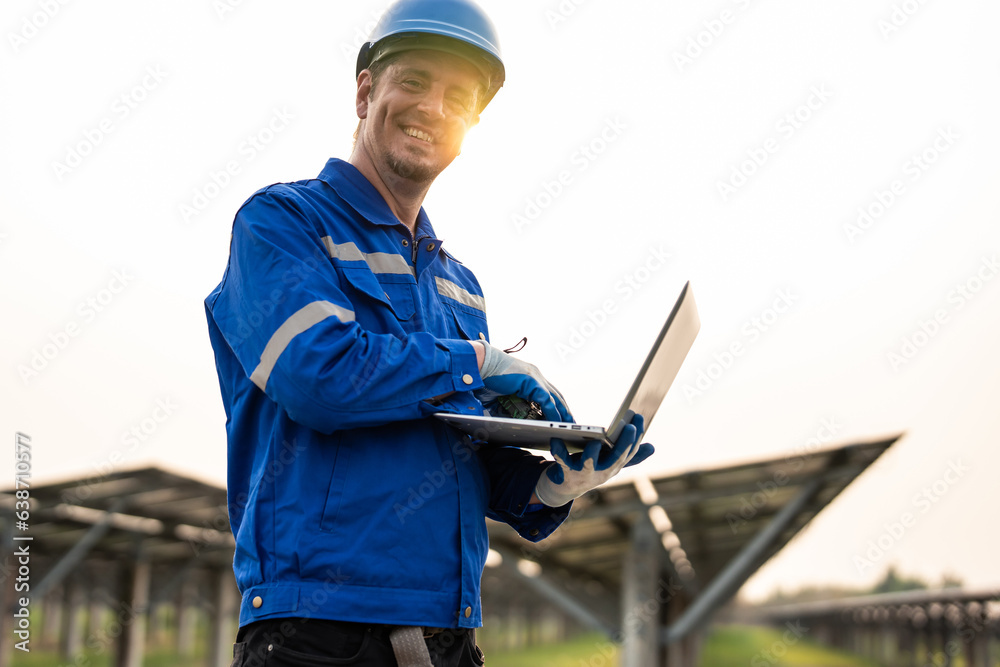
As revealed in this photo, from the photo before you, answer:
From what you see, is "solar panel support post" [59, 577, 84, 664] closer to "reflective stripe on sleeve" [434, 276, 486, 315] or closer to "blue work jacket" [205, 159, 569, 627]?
"reflective stripe on sleeve" [434, 276, 486, 315]

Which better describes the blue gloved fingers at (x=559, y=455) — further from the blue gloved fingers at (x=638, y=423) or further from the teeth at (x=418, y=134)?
the teeth at (x=418, y=134)

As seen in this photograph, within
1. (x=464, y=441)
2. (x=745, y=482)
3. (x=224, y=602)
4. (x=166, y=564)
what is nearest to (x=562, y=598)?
(x=745, y=482)

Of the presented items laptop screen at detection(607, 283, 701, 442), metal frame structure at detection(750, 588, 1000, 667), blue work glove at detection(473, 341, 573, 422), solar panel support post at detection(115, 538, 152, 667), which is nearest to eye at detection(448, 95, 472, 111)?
blue work glove at detection(473, 341, 573, 422)

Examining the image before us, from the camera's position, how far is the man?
4.90 ft

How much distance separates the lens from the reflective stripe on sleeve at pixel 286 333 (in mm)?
1522

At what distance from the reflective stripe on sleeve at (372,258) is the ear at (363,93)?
417mm

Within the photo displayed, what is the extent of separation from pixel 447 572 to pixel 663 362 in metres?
0.57

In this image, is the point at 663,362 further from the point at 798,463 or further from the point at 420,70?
the point at 798,463

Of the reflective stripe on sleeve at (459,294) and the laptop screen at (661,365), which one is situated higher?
the reflective stripe on sleeve at (459,294)

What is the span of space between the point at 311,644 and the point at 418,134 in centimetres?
108

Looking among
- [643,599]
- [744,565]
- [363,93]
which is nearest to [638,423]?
[363,93]

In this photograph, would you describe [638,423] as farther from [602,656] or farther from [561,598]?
[602,656]

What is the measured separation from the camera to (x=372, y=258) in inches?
71.4

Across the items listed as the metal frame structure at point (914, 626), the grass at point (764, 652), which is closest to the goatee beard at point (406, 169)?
the metal frame structure at point (914, 626)
